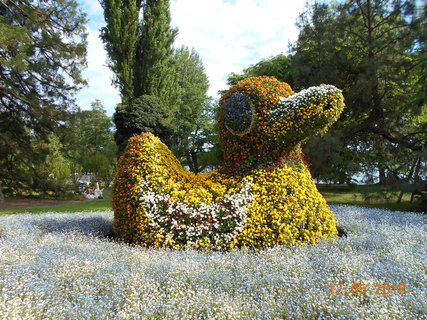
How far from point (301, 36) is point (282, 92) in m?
11.0

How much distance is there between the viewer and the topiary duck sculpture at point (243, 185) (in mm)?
4586

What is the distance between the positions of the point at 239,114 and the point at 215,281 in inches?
108

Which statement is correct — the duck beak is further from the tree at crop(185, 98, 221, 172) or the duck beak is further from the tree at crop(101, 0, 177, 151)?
the tree at crop(185, 98, 221, 172)

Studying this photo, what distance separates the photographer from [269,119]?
16.1 feet

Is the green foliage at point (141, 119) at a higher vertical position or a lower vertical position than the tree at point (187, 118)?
lower

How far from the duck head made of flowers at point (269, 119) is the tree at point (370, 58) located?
311 inches

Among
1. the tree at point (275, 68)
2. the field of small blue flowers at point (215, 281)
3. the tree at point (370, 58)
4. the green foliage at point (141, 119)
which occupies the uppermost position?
the tree at point (275, 68)

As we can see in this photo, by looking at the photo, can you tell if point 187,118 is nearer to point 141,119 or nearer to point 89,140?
point 141,119

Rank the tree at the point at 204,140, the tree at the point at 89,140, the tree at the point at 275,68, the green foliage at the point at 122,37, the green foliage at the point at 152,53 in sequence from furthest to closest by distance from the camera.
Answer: the tree at the point at 204,140, the tree at the point at 275,68, the tree at the point at 89,140, the green foliage at the point at 152,53, the green foliage at the point at 122,37

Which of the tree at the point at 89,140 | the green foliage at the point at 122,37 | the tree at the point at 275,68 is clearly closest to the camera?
the green foliage at the point at 122,37
